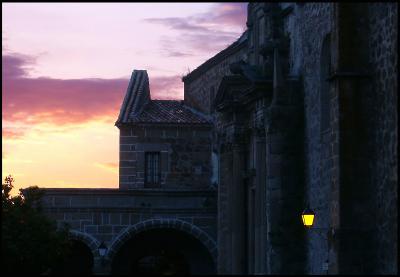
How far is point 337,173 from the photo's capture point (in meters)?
22.2

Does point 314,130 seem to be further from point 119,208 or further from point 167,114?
point 167,114

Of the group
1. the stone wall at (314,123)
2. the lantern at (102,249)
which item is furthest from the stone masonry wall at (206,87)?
the stone wall at (314,123)

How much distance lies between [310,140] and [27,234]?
1067cm

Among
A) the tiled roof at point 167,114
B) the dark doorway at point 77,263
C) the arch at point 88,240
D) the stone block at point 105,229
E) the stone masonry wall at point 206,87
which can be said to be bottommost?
the dark doorway at point 77,263

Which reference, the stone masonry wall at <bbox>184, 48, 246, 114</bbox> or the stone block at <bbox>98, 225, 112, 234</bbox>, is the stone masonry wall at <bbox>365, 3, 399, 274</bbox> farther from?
the stone masonry wall at <bbox>184, 48, 246, 114</bbox>

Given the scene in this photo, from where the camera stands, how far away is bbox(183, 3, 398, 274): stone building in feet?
72.1

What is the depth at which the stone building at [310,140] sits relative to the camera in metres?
22.0

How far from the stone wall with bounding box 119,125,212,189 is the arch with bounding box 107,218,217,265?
4188 millimetres

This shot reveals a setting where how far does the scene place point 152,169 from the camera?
4466 cm

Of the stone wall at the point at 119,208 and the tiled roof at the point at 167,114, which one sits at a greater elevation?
the tiled roof at the point at 167,114

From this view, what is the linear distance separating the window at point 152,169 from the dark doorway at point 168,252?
2517 millimetres

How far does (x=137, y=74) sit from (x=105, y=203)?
889 centimetres

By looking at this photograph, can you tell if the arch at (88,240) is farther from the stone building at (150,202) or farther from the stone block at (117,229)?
the stone block at (117,229)

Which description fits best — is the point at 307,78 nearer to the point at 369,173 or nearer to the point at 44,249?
the point at 369,173
